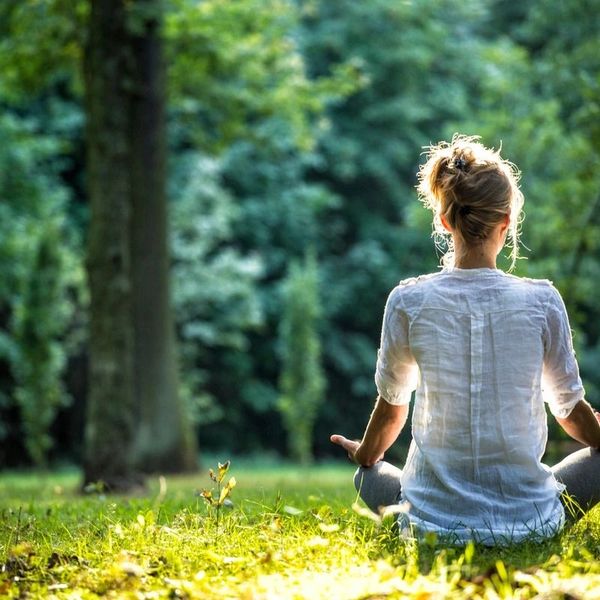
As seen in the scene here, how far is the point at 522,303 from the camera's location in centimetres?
344

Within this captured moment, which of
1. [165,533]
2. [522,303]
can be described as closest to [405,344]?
[522,303]

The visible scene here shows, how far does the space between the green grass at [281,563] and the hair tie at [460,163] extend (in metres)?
1.20

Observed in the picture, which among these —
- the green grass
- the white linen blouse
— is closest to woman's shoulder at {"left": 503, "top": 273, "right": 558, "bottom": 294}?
the white linen blouse

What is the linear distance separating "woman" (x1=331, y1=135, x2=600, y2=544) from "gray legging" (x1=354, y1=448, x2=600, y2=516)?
0.53ft

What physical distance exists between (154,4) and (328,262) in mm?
15639

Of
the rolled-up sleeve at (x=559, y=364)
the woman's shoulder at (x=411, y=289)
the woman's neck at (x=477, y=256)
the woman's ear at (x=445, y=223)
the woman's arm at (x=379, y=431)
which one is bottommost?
the woman's arm at (x=379, y=431)

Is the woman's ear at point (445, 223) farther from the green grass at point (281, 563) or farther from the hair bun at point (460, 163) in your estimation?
the green grass at point (281, 563)

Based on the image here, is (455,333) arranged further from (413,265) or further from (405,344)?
(413,265)

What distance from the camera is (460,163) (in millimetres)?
3441

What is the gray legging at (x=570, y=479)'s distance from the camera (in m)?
3.73

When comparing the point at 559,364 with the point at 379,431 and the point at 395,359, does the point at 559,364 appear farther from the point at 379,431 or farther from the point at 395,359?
the point at 379,431

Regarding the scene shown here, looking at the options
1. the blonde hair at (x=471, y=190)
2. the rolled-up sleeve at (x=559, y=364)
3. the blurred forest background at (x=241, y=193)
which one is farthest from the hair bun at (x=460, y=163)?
the blurred forest background at (x=241, y=193)

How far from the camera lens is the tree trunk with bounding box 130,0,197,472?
14.3 meters

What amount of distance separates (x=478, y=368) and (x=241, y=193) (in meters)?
22.7
